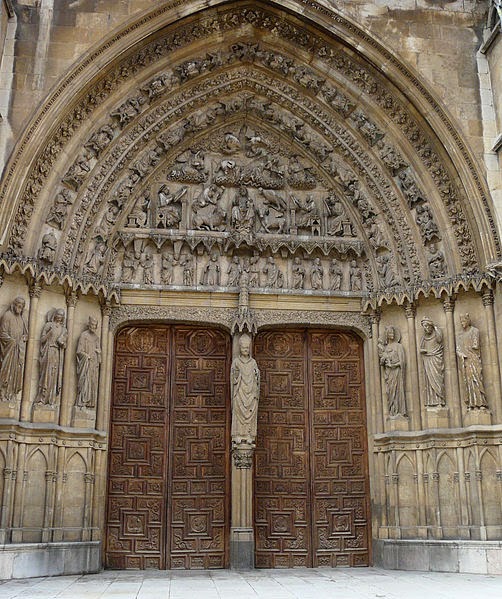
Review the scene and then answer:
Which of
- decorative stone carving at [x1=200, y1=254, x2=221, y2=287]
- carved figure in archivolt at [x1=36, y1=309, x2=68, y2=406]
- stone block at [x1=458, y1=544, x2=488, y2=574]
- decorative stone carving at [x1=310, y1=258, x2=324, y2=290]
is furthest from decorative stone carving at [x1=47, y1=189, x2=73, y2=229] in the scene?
stone block at [x1=458, y1=544, x2=488, y2=574]

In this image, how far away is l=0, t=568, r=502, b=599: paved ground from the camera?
293 inches

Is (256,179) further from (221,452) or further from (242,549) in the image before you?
(242,549)

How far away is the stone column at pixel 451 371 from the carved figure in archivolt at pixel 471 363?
5.4 inches

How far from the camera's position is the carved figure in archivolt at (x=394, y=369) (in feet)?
34.2

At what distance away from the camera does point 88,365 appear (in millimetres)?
10055

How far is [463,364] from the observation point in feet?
33.0

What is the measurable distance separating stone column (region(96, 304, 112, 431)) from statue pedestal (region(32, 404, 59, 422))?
727 mm

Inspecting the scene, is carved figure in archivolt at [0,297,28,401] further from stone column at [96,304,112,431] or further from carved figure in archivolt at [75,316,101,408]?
stone column at [96,304,112,431]

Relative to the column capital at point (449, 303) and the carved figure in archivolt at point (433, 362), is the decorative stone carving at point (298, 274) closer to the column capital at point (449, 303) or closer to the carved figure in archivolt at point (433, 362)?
the carved figure in archivolt at point (433, 362)

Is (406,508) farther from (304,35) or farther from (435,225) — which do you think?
(304,35)

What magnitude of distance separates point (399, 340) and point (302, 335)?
56.3 inches

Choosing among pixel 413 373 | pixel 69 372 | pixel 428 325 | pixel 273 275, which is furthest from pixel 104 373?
pixel 428 325

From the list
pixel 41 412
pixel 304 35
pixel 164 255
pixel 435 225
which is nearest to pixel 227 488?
pixel 41 412

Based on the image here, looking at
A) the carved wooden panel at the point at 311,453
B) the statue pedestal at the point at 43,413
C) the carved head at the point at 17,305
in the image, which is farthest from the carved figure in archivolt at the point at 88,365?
the carved wooden panel at the point at 311,453
